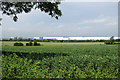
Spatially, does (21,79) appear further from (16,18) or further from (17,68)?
(16,18)

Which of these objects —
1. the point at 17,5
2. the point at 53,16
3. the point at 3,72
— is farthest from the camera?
the point at 17,5

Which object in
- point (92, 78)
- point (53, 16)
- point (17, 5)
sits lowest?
point (92, 78)

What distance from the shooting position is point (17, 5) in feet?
35.6

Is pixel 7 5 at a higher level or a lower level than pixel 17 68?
higher

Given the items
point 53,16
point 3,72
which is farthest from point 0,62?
point 53,16

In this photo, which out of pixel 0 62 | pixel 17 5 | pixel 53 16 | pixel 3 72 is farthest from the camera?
pixel 17 5

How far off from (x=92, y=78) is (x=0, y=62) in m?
3.19

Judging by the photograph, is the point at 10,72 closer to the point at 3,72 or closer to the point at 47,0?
the point at 3,72

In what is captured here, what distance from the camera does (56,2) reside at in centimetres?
1012

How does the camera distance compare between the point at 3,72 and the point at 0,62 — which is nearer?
the point at 3,72

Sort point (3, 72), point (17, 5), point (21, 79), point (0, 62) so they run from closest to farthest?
point (21, 79) → point (3, 72) → point (0, 62) → point (17, 5)

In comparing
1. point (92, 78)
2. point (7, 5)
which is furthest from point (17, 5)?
point (92, 78)

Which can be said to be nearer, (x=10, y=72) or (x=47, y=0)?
(x=10, y=72)

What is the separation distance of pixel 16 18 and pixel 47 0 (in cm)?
247
